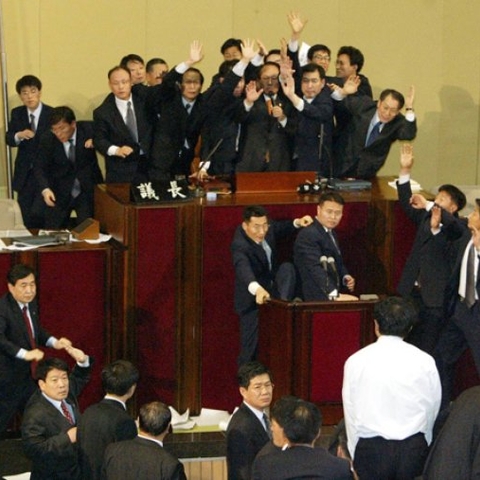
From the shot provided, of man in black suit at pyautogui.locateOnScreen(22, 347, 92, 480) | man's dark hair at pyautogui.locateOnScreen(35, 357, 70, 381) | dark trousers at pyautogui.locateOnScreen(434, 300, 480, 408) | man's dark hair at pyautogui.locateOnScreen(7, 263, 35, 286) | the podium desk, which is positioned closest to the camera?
→ man in black suit at pyautogui.locateOnScreen(22, 347, 92, 480)

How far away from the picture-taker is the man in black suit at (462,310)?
764cm

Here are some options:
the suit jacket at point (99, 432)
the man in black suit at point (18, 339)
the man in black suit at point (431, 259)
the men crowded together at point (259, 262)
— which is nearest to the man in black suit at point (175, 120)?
the men crowded together at point (259, 262)

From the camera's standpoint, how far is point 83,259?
318 inches

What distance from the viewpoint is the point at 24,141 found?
9.63 meters

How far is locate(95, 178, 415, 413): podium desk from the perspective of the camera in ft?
26.8

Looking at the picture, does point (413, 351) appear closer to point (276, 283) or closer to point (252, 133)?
point (276, 283)

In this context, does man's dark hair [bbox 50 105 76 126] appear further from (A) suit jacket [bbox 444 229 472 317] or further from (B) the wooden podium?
(A) suit jacket [bbox 444 229 472 317]

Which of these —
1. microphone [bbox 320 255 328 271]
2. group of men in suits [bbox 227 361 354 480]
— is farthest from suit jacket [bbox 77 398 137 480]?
microphone [bbox 320 255 328 271]

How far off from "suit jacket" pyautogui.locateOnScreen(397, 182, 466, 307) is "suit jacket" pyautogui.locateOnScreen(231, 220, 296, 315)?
0.78 m

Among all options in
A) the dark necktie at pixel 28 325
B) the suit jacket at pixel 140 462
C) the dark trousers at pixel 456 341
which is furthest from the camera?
the dark trousers at pixel 456 341

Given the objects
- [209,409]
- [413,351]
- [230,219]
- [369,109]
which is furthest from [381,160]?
[413,351]

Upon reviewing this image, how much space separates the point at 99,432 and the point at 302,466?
1.29 meters

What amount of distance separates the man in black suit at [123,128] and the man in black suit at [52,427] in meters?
→ 2.48

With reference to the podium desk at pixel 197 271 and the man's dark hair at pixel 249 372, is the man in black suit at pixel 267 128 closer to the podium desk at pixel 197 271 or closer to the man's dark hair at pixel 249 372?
the podium desk at pixel 197 271
